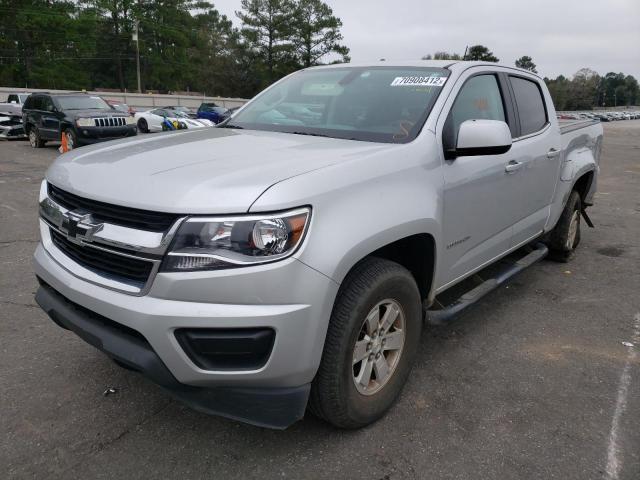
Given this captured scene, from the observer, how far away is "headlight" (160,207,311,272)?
199 cm

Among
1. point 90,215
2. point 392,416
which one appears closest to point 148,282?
point 90,215

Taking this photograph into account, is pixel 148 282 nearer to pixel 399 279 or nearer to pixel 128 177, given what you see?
pixel 128 177

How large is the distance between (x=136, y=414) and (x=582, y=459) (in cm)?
219

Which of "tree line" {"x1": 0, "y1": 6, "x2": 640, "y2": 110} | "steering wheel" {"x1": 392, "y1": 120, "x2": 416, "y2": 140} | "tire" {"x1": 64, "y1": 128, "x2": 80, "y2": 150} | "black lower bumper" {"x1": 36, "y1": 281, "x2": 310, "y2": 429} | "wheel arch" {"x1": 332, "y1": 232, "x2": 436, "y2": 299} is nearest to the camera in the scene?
"black lower bumper" {"x1": 36, "y1": 281, "x2": 310, "y2": 429}

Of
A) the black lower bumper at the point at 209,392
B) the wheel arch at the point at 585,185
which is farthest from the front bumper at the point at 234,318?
the wheel arch at the point at 585,185

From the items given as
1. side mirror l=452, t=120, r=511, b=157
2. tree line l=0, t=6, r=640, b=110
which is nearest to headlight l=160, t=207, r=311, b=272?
side mirror l=452, t=120, r=511, b=157

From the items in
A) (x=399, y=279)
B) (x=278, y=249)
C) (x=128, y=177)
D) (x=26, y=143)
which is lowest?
(x=26, y=143)

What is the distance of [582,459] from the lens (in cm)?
245

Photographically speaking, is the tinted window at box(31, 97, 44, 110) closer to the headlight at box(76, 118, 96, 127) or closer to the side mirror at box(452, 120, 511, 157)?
the headlight at box(76, 118, 96, 127)

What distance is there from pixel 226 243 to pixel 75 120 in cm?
1397

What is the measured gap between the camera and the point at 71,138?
47.4ft

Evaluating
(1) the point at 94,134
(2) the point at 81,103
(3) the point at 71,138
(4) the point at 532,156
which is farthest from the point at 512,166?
(2) the point at 81,103

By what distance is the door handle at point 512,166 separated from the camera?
3.50m

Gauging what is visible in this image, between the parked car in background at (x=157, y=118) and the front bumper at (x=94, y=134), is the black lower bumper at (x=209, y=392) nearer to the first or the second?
the front bumper at (x=94, y=134)
